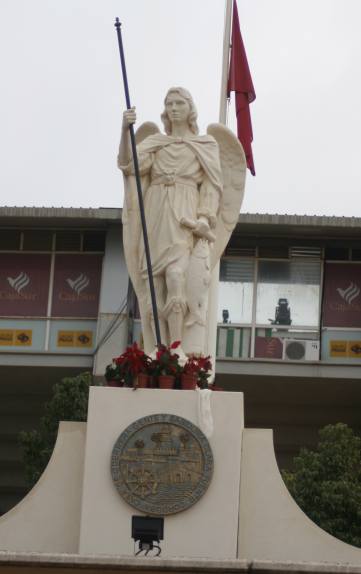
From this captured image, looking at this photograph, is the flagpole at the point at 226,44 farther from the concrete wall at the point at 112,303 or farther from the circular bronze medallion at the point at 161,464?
the concrete wall at the point at 112,303

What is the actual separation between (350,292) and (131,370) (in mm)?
17218

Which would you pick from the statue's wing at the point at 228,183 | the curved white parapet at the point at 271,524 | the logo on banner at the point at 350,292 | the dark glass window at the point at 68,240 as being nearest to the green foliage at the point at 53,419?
the statue's wing at the point at 228,183

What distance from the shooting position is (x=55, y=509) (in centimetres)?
1475

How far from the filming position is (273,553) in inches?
566

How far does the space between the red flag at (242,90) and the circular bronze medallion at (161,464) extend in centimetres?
732

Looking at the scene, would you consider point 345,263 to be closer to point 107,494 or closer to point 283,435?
point 283,435

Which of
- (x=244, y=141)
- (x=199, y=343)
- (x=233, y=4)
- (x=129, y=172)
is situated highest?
(x=233, y=4)

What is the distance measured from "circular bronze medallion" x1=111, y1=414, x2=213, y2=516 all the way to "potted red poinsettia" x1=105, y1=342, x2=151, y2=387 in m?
0.43

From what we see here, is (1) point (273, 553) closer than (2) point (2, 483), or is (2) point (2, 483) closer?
(1) point (273, 553)

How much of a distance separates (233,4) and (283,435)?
37.0 feet

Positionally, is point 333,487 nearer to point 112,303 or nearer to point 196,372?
point 196,372

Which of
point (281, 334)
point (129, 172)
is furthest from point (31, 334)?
point (129, 172)

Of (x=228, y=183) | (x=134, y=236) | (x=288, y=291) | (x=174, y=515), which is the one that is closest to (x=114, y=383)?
(x=174, y=515)

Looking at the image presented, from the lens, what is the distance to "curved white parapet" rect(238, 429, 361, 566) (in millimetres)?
14375
